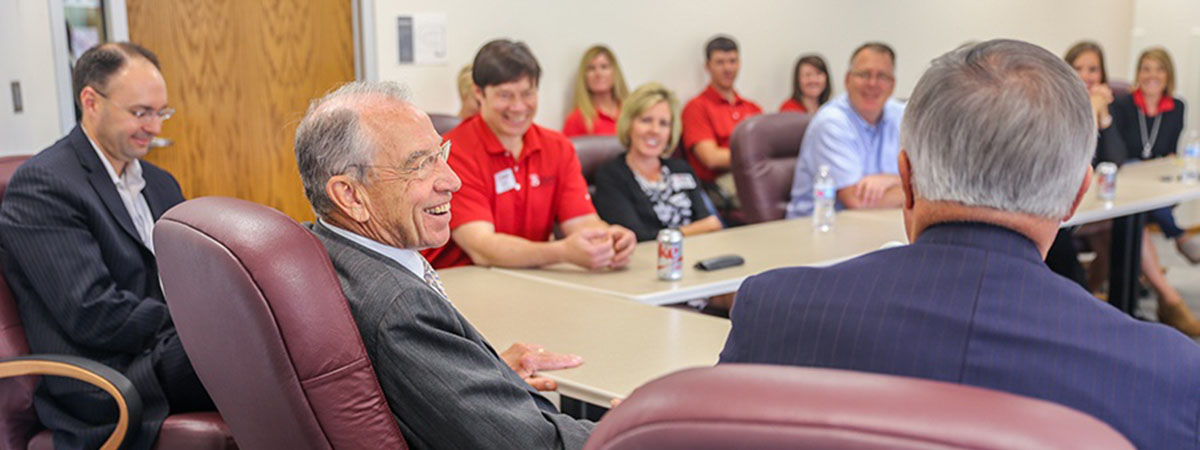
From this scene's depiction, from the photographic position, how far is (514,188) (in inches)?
130

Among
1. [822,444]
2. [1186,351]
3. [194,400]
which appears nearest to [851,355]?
[1186,351]

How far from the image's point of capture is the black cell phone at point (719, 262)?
3004 mm

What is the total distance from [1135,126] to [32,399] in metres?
6.06

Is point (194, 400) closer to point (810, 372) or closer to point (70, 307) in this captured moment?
point (70, 307)

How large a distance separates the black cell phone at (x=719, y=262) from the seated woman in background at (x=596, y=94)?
2.51 meters

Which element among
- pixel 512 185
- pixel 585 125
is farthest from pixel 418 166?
pixel 585 125

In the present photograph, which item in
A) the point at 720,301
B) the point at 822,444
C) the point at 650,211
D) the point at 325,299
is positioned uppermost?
the point at 822,444

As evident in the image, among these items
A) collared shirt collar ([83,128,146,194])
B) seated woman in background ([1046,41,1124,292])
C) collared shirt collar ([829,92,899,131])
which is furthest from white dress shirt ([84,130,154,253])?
seated woman in background ([1046,41,1124,292])

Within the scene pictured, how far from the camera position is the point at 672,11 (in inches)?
242

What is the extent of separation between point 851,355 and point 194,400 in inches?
68.0

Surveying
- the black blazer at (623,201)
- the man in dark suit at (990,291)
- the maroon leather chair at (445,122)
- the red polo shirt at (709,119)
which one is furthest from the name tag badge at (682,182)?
the man in dark suit at (990,291)

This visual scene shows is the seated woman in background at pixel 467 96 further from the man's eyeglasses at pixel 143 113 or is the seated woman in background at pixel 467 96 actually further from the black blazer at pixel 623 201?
the man's eyeglasses at pixel 143 113

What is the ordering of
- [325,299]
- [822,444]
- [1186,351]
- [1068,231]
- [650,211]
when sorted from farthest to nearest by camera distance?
[1068,231] < [650,211] < [325,299] < [1186,351] < [822,444]

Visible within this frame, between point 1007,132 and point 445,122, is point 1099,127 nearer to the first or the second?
point 445,122
